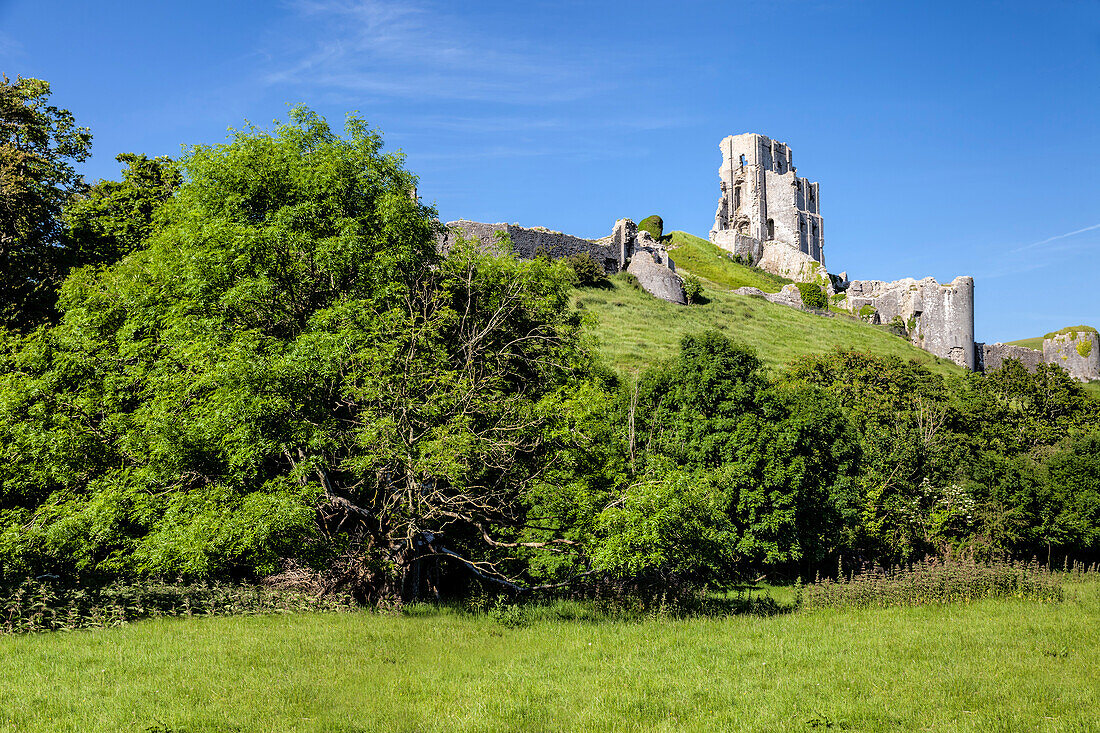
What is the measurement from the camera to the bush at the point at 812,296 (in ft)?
233

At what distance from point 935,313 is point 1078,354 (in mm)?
11784

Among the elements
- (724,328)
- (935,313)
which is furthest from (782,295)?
(724,328)

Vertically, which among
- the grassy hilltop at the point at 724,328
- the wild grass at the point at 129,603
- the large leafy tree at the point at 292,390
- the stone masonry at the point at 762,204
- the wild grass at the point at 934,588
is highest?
the stone masonry at the point at 762,204

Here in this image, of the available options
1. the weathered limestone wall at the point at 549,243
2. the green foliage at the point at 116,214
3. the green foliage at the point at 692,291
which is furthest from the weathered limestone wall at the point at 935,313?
the green foliage at the point at 116,214

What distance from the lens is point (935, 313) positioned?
213ft

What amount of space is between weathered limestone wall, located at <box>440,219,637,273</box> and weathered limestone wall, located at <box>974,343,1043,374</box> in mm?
33026

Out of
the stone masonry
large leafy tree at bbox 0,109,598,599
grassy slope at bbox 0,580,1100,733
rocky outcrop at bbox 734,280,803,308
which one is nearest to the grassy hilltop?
rocky outcrop at bbox 734,280,803,308

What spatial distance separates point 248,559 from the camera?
12828 millimetres

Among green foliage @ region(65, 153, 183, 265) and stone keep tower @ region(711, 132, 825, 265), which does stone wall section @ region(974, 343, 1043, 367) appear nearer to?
stone keep tower @ region(711, 132, 825, 265)

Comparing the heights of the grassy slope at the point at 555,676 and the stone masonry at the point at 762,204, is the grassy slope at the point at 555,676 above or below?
below

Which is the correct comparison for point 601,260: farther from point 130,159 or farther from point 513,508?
point 513,508

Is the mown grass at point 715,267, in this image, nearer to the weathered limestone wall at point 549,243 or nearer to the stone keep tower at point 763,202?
the stone keep tower at point 763,202

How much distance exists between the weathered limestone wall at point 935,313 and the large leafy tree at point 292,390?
57470 mm

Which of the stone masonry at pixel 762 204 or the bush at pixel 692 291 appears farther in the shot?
the stone masonry at pixel 762 204
